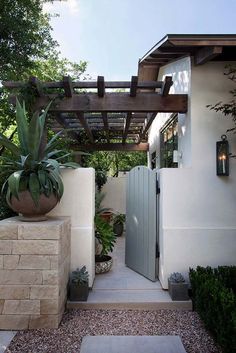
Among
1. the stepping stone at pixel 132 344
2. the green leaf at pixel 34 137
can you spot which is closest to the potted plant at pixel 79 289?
the stepping stone at pixel 132 344

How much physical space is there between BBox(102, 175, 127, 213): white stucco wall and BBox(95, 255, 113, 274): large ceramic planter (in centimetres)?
562

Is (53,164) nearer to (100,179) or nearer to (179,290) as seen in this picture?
(179,290)

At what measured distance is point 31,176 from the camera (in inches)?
154

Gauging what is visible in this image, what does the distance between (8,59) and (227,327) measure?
737cm

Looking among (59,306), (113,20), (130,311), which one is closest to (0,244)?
(59,306)

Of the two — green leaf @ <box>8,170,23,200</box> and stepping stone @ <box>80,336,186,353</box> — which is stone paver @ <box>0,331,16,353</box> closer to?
stepping stone @ <box>80,336,186,353</box>

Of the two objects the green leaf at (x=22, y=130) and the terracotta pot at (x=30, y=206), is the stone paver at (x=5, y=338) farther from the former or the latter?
the green leaf at (x=22, y=130)

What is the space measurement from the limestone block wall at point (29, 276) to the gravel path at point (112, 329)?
19 centimetres

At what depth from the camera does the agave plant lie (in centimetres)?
385

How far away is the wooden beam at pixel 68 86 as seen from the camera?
4.80 meters

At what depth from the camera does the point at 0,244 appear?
370 centimetres

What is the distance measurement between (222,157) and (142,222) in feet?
5.91

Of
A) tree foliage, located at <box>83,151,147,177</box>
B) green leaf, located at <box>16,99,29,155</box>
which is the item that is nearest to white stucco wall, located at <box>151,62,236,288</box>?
green leaf, located at <box>16,99,29,155</box>

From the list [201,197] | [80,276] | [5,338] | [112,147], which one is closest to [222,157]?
[201,197]
